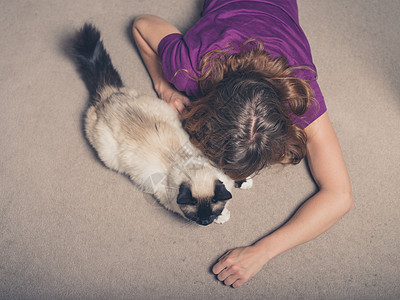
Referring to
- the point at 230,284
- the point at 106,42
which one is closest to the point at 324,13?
the point at 106,42

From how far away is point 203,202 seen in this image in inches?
35.9

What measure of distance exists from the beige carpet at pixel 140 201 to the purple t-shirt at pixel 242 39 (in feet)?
1.28

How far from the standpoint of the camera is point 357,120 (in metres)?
1.30

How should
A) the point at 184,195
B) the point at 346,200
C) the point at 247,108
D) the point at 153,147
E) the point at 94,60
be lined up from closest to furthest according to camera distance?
1. the point at 247,108
2. the point at 184,195
3. the point at 153,147
4. the point at 346,200
5. the point at 94,60

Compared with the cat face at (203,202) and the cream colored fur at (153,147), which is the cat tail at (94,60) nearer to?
the cream colored fur at (153,147)

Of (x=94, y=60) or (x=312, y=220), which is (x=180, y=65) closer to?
(x=94, y=60)

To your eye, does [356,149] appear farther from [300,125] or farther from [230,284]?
[230,284]

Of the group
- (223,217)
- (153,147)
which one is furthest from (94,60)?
(223,217)

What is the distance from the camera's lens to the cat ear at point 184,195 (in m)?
0.85

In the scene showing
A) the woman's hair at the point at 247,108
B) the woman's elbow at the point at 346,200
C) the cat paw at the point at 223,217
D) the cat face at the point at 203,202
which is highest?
the woman's hair at the point at 247,108

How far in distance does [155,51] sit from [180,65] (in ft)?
1.05

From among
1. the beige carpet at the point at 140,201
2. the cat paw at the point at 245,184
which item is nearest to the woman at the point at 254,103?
the beige carpet at the point at 140,201

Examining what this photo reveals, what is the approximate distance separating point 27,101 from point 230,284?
1.29m

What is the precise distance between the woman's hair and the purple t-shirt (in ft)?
0.18
